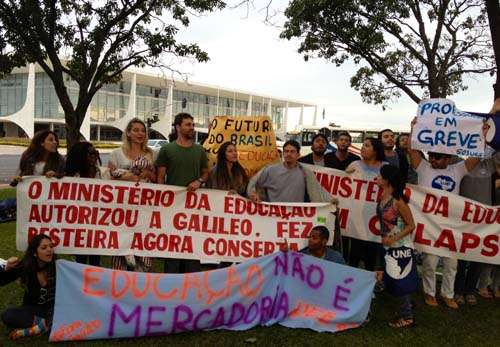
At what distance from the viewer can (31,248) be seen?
418 centimetres

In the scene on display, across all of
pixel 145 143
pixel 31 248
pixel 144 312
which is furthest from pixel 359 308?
pixel 31 248

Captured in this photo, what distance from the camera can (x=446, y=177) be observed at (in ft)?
17.3

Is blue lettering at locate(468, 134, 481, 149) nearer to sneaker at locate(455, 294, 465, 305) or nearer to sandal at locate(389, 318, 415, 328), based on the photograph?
sneaker at locate(455, 294, 465, 305)

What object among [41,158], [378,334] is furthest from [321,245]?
[41,158]

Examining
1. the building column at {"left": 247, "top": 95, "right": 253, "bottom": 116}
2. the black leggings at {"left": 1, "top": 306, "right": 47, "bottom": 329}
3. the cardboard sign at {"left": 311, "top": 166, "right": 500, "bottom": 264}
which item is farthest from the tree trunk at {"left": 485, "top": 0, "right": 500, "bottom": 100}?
the building column at {"left": 247, "top": 95, "right": 253, "bottom": 116}

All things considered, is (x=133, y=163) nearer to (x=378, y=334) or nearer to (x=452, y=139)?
(x=378, y=334)

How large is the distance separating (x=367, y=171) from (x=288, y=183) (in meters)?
1.08

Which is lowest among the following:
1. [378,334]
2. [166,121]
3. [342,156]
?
A: [378,334]

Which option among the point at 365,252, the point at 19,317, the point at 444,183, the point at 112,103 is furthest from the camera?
the point at 112,103

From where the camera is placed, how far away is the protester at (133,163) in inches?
184

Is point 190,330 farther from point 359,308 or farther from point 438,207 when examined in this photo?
point 438,207

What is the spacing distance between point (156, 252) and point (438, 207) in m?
3.22

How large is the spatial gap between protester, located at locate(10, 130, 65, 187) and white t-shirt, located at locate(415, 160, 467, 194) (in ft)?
13.5

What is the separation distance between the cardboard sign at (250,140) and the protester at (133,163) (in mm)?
2904
